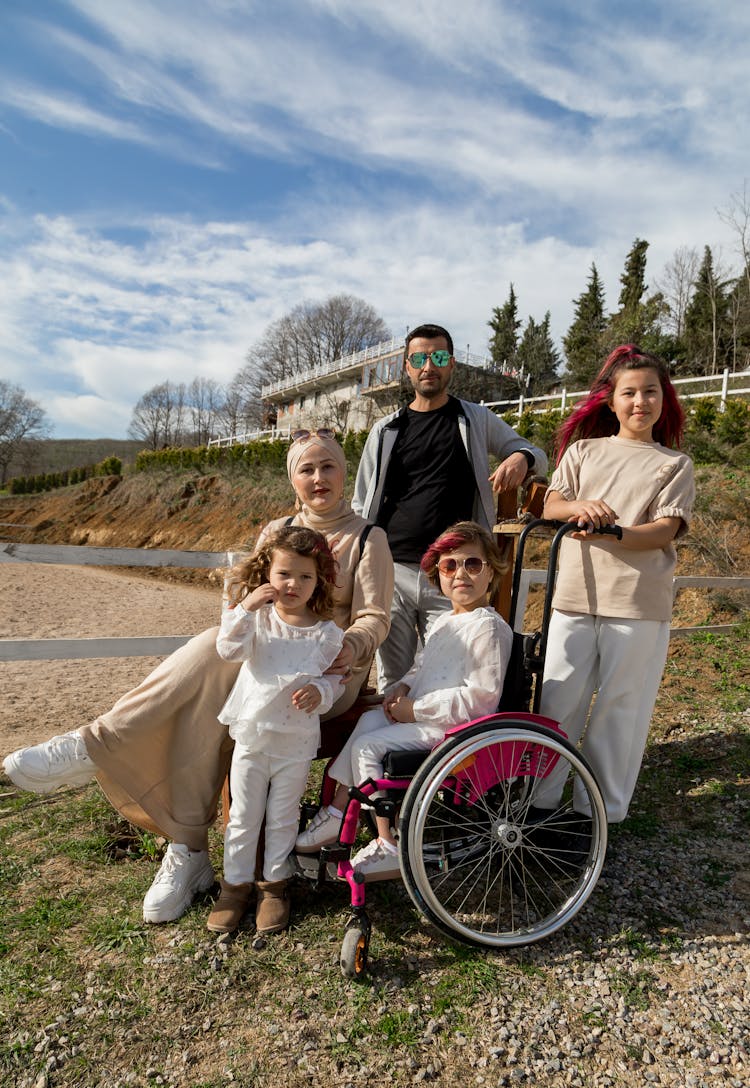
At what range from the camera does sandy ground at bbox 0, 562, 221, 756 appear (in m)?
5.74

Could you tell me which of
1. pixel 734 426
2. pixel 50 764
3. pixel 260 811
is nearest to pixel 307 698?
pixel 260 811

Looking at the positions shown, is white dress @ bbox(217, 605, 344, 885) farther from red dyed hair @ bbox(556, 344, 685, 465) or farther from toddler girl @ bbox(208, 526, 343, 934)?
red dyed hair @ bbox(556, 344, 685, 465)

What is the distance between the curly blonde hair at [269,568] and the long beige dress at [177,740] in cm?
17

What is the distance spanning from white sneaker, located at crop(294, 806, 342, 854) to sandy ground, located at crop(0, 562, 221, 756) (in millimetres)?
3157

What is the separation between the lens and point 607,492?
2.64m

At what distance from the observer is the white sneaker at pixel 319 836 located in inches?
90.4

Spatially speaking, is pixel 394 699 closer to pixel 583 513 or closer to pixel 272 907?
pixel 272 907

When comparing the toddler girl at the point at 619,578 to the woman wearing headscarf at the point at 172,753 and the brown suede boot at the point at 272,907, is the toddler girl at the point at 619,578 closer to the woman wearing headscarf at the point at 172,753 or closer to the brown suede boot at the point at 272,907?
the woman wearing headscarf at the point at 172,753

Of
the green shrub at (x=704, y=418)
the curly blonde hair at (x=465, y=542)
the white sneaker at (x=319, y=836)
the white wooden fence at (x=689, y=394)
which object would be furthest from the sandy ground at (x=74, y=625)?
the white wooden fence at (x=689, y=394)

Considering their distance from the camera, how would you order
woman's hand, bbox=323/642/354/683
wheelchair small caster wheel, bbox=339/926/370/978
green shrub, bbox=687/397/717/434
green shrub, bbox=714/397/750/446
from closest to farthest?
wheelchair small caster wheel, bbox=339/926/370/978
woman's hand, bbox=323/642/354/683
green shrub, bbox=714/397/750/446
green shrub, bbox=687/397/717/434

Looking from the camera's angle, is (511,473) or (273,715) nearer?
(273,715)

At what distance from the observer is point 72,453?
81625 millimetres

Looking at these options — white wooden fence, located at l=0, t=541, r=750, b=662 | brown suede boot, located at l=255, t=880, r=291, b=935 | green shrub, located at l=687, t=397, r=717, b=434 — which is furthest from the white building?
brown suede boot, located at l=255, t=880, r=291, b=935

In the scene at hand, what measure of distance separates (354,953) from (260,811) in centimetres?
54
